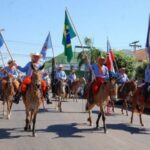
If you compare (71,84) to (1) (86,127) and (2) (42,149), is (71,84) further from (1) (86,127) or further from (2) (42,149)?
(2) (42,149)

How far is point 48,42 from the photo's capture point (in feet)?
83.0

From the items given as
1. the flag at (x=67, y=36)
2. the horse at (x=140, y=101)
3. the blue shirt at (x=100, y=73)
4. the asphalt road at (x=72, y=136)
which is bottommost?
the asphalt road at (x=72, y=136)

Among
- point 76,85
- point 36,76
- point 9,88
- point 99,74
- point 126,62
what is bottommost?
point 9,88

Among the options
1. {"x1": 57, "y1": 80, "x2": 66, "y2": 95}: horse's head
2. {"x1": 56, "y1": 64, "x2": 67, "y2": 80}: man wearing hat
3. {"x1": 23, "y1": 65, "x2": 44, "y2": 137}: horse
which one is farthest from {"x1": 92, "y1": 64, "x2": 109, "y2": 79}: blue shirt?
{"x1": 56, "y1": 64, "x2": 67, "y2": 80}: man wearing hat

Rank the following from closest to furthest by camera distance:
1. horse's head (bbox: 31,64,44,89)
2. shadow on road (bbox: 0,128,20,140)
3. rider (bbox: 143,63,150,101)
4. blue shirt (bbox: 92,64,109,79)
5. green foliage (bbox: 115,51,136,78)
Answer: horse's head (bbox: 31,64,44,89) → shadow on road (bbox: 0,128,20,140) → blue shirt (bbox: 92,64,109,79) → rider (bbox: 143,63,150,101) → green foliage (bbox: 115,51,136,78)

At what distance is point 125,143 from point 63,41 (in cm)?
853

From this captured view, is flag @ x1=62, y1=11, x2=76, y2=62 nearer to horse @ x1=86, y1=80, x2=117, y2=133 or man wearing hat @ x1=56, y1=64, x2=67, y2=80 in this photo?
horse @ x1=86, y1=80, x2=117, y2=133

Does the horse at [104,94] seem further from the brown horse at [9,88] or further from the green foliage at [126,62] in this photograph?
the green foliage at [126,62]

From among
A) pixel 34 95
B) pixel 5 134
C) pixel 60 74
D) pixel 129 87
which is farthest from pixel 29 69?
pixel 60 74

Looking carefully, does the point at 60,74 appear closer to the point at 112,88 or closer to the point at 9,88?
the point at 9,88

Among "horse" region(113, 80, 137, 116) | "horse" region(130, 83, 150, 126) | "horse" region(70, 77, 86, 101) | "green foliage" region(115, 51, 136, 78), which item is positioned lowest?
"horse" region(130, 83, 150, 126)

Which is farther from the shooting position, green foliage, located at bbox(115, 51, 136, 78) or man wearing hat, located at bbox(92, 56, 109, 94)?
green foliage, located at bbox(115, 51, 136, 78)

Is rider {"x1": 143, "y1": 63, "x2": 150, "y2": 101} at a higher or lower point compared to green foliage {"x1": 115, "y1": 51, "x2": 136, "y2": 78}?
lower

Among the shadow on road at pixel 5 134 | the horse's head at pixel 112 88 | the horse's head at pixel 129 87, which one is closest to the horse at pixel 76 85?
the horse's head at pixel 129 87
